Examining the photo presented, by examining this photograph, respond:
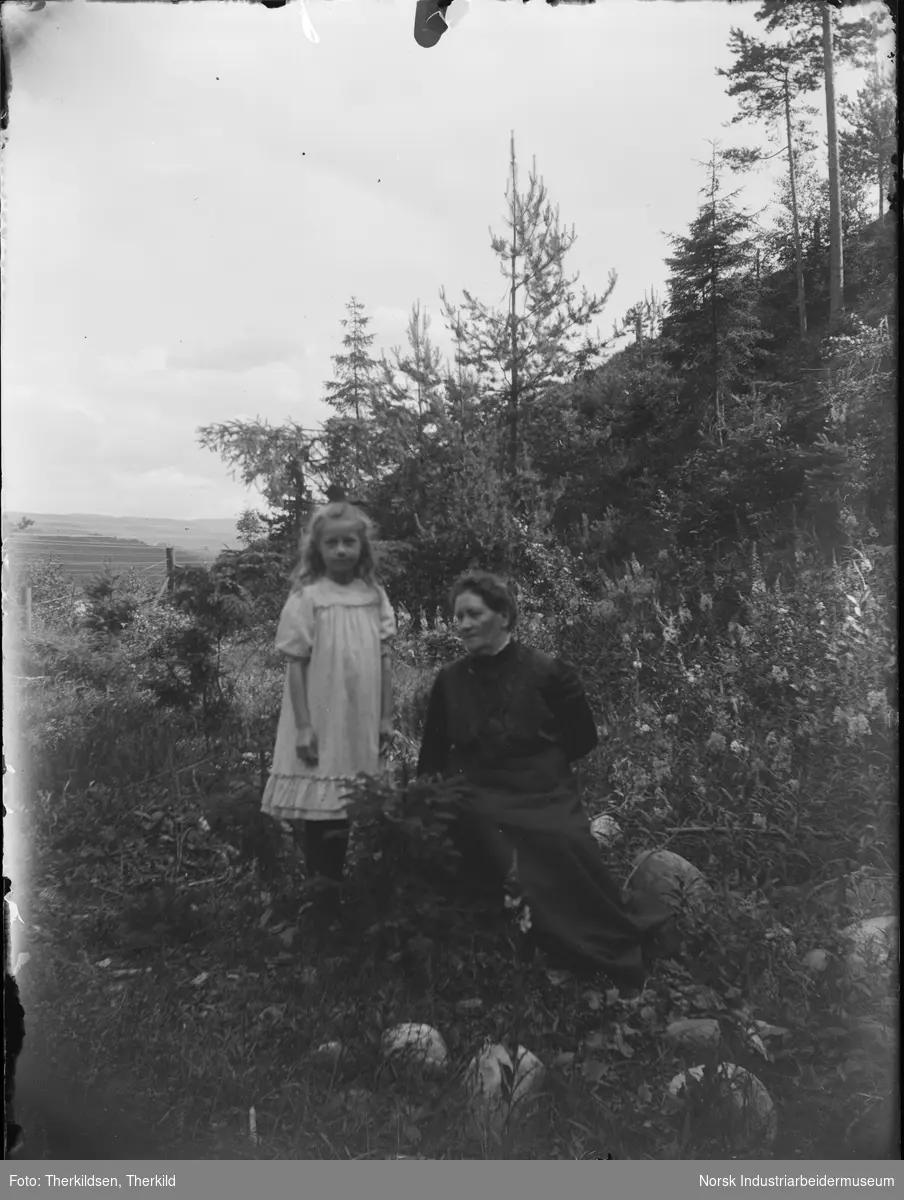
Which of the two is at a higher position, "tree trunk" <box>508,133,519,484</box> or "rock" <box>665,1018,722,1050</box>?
"tree trunk" <box>508,133,519,484</box>

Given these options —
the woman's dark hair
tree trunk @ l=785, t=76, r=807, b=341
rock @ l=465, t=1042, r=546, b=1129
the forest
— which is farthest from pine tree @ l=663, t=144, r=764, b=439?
rock @ l=465, t=1042, r=546, b=1129

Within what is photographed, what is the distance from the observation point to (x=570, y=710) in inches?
131

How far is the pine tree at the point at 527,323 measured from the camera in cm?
338

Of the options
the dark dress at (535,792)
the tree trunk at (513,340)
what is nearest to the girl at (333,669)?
the dark dress at (535,792)

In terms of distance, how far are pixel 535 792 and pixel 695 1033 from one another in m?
0.98

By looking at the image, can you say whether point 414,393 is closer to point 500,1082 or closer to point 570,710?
point 570,710

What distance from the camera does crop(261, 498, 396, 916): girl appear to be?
3.25 metres

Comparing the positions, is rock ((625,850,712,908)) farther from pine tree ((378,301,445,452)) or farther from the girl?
pine tree ((378,301,445,452))

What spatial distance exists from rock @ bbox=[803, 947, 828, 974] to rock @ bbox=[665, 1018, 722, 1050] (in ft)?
1.44

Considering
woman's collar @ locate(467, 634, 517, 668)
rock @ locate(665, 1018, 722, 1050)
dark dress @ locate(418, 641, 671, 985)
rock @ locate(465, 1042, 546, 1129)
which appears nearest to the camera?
rock @ locate(465, 1042, 546, 1129)

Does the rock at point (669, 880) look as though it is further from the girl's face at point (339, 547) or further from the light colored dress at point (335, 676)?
the girl's face at point (339, 547)

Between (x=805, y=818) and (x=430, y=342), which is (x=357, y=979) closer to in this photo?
(x=805, y=818)

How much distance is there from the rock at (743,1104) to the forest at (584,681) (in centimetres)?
7
